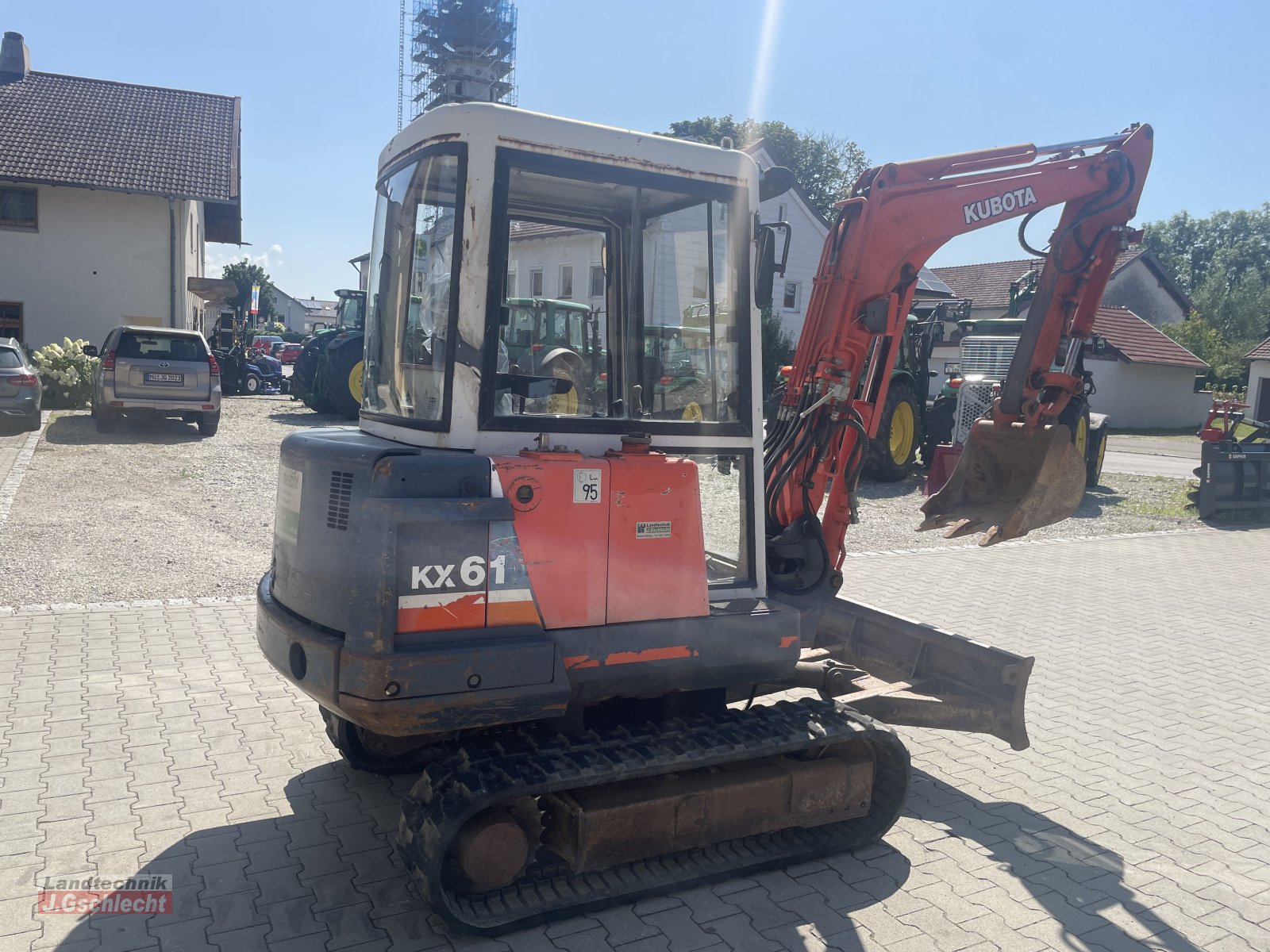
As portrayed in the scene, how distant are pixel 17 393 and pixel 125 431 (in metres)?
1.60

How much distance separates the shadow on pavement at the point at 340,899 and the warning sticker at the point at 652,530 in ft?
4.57

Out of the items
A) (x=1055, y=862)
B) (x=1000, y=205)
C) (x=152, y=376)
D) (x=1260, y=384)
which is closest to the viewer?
(x=1055, y=862)

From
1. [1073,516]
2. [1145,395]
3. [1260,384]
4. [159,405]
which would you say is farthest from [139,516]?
[1260,384]

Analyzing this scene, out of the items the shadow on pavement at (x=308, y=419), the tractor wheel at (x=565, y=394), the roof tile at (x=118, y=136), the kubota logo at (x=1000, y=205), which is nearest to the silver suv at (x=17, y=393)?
the shadow on pavement at (x=308, y=419)

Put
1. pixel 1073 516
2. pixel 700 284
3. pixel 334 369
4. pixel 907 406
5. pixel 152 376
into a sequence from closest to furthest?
pixel 700 284 → pixel 1073 516 → pixel 152 376 → pixel 907 406 → pixel 334 369

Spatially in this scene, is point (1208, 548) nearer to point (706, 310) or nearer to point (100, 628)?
point (706, 310)

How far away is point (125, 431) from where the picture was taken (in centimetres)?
1570

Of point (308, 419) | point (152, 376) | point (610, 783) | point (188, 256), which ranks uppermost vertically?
point (188, 256)

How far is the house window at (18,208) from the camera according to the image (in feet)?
74.0

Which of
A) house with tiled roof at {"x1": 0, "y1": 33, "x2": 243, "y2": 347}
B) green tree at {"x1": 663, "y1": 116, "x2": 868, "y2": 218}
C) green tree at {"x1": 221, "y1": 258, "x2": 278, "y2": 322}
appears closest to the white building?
green tree at {"x1": 221, "y1": 258, "x2": 278, "y2": 322}

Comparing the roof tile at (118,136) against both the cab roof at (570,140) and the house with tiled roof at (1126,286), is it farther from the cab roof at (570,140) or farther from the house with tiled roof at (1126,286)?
the house with tiled roof at (1126,286)

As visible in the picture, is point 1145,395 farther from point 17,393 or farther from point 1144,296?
point 17,393

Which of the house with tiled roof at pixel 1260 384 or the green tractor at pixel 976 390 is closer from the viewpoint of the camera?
the green tractor at pixel 976 390

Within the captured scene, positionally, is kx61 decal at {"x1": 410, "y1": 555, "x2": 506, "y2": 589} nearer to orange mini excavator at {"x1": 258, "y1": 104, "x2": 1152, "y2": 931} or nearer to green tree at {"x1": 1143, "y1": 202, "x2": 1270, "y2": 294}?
orange mini excavator at {"x1": 258, "y1": 104, "x2": 1152, "y2": 931}
